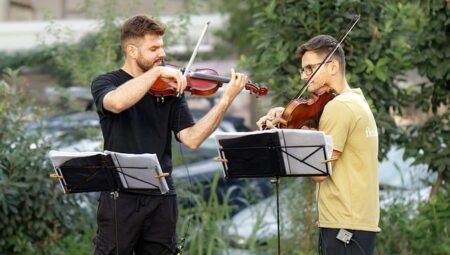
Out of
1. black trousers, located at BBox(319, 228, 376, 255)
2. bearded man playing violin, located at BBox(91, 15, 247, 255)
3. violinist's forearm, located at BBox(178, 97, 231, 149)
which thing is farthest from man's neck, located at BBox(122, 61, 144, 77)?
black trousers, located at BBox(319, 228, 376, 255)

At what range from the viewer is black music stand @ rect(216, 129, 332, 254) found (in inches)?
165

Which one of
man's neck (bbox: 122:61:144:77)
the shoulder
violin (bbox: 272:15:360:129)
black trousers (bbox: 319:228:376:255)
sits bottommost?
black trousers (bbox: 319:228:376:255)

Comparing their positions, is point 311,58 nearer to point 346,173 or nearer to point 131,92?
point 346,173

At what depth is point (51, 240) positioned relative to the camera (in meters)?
6.72

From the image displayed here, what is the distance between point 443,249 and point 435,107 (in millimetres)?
1069

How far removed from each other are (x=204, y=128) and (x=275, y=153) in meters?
0.51

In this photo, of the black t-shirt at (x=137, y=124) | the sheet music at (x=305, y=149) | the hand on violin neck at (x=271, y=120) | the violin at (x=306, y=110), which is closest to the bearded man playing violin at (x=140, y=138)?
the black t-shirt at (x=137, y=124)

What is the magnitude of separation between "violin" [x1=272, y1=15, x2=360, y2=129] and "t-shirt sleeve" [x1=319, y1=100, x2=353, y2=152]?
2.9 inches

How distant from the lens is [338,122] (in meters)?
4.37

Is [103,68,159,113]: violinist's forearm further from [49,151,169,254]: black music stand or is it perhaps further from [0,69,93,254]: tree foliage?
[0,69,93,254]: tree foliage

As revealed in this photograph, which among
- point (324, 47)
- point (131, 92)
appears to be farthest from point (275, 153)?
point (131, 92)

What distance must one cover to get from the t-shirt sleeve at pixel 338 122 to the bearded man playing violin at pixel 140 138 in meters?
0.53

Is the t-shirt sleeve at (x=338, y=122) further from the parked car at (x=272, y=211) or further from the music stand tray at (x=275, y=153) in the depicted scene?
the parked car at (x=272, y=211)

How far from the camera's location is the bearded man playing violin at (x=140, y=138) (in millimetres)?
4598
